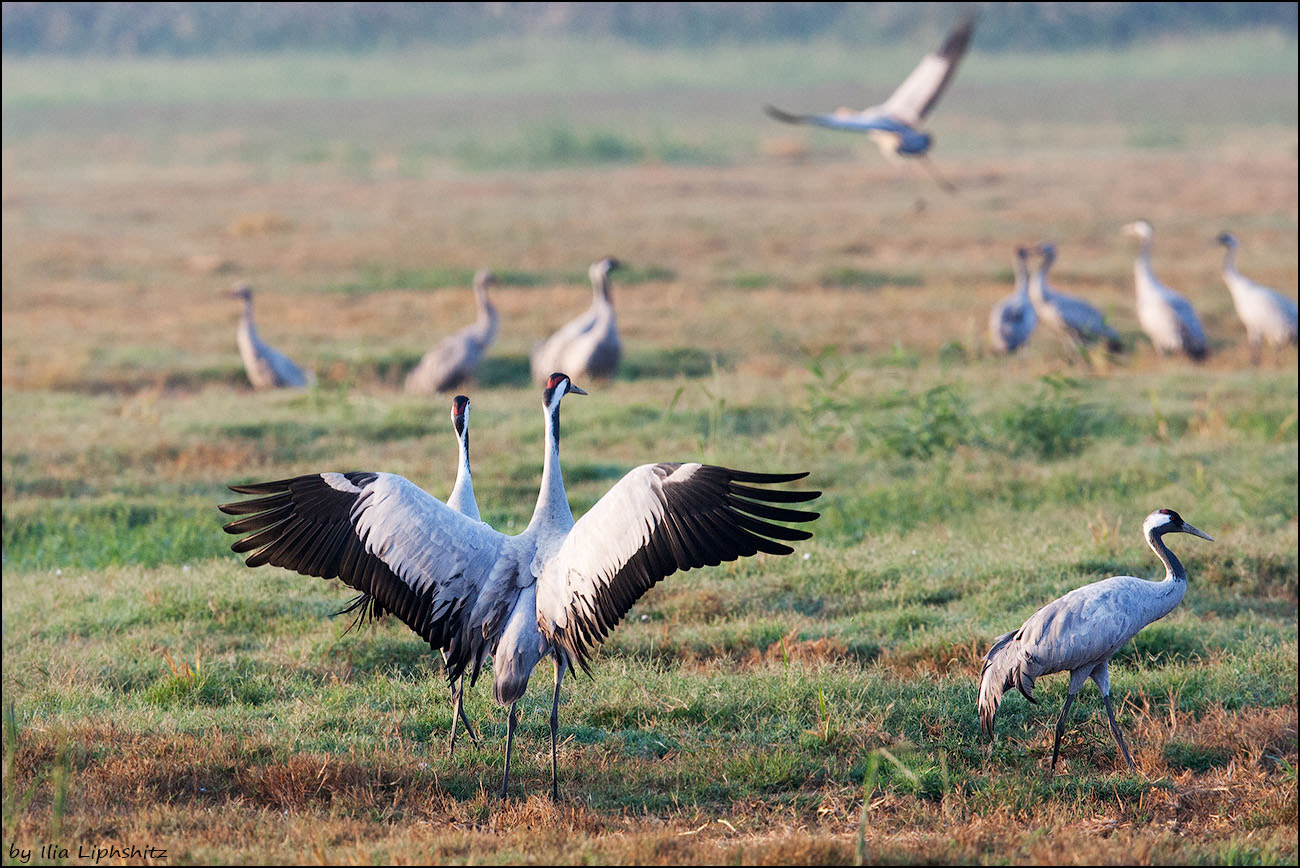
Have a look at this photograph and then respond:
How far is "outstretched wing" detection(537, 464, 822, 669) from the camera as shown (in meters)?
4.22

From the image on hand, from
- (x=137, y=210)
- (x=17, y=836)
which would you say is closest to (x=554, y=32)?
(x=17, y=836)

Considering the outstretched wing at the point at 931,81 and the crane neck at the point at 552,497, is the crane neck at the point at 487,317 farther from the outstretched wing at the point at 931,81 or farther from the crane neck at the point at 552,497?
the crane neck at the point at 552,497

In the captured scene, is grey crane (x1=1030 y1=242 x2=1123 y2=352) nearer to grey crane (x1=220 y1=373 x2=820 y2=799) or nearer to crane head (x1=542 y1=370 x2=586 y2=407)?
crane head (x1=542 y1=370 x2=586 y2=407)

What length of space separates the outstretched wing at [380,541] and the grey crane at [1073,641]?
188 cm

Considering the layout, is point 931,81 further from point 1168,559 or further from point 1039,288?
point 1039,288

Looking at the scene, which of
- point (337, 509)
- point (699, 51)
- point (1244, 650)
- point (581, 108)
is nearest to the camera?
point (337, 509)

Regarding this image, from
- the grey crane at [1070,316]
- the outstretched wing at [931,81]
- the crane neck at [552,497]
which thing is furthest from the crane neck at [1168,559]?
the grey crane at [1070,316]

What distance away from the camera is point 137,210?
82.9 ft

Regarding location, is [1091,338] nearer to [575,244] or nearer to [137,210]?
[575,244]

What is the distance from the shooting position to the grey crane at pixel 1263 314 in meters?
12.8

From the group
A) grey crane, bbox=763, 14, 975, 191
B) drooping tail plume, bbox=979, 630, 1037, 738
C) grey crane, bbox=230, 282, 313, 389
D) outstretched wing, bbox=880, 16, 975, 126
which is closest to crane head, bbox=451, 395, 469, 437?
drooping tail plume, bbox=979, 630, 1037, 738

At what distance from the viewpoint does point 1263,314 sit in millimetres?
12891

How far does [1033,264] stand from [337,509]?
16.0 metres

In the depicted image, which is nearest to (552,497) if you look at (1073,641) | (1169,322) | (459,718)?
→ (459,718)
